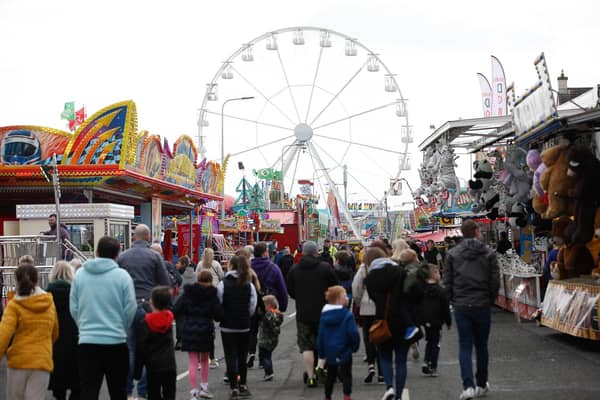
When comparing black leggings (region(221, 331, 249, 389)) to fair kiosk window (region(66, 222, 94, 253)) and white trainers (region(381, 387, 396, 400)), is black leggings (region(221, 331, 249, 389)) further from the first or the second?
fair kiosk window (region(66, 222, 94, 253))

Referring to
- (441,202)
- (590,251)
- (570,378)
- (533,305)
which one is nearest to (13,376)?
(570,378)

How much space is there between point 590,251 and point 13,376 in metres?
8.60

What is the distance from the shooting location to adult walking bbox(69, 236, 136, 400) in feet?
23.6

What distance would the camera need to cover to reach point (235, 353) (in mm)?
9516

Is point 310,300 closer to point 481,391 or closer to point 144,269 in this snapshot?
point 144,269

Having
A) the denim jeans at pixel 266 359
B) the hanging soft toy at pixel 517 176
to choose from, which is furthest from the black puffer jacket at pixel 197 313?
the hanging soft toy at pixel 517 176

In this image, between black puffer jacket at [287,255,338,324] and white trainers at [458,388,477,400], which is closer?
white trainers at [458,388,477,400]

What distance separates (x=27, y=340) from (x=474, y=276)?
13.6 feet

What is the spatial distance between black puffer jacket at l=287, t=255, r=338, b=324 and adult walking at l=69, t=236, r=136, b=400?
283cm

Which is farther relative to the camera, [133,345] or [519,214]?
[519,214]

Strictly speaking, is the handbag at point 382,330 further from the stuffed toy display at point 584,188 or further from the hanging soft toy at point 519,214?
the hanging soft toy at point 519,214

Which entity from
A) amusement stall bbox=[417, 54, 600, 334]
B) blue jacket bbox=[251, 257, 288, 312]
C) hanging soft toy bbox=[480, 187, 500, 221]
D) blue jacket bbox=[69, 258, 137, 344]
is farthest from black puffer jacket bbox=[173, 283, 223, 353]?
hanging soft toy bbox=[480, 187, 500, 221]

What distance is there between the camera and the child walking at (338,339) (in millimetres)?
8461

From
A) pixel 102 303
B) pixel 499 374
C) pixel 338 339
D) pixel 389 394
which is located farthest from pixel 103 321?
pixel 499 374
